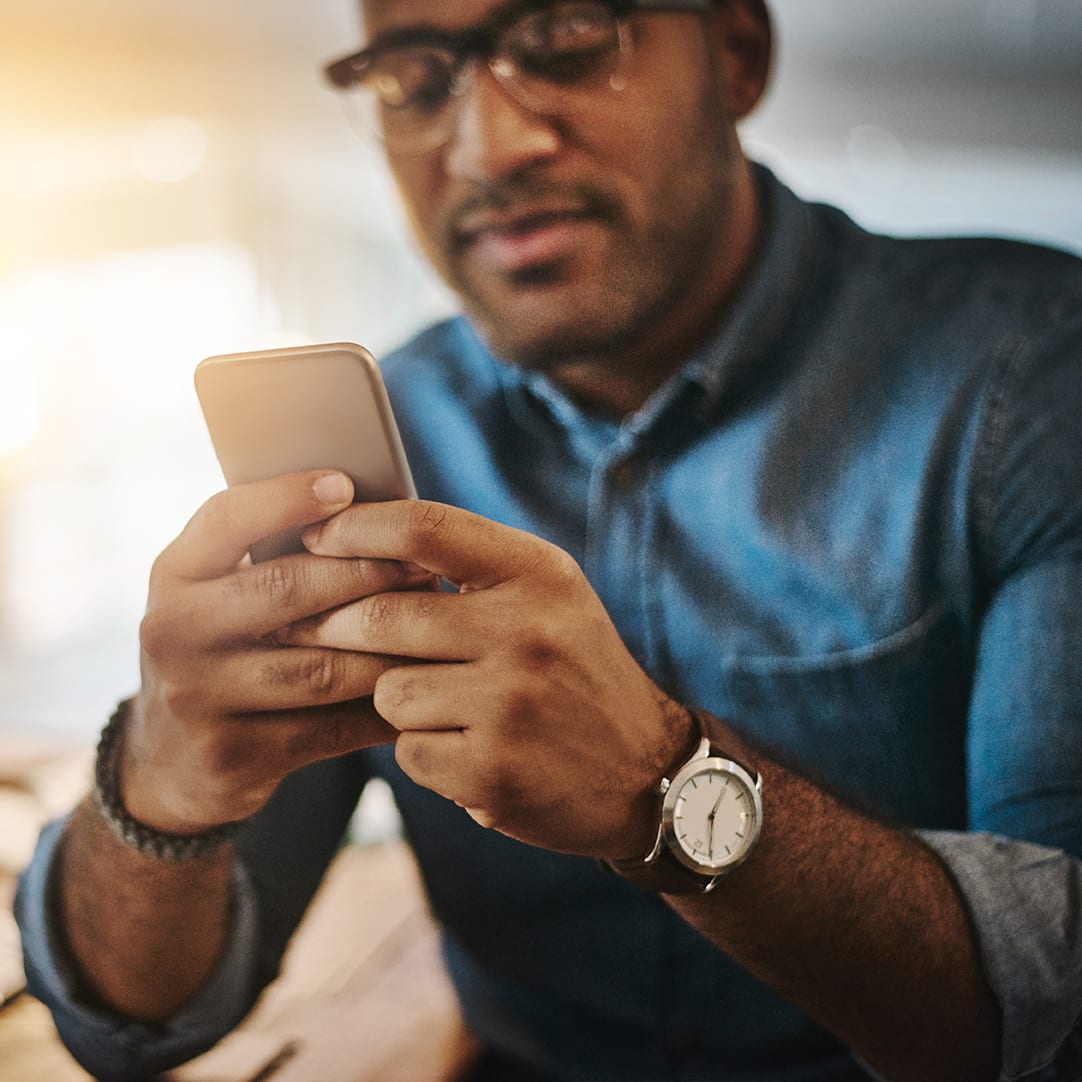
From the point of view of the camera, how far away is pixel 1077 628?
0.48 m

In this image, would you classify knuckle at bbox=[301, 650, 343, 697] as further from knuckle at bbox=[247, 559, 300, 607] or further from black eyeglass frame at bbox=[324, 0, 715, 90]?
black eyeglass frame at bbox=[324, 0, 715, 90]

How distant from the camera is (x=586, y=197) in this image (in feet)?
1.90

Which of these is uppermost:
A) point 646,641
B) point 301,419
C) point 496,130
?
point 496,130

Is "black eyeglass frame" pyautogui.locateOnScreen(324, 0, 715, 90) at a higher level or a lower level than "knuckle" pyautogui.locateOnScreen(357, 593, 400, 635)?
higher

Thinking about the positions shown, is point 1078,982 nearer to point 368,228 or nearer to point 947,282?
point 947,282

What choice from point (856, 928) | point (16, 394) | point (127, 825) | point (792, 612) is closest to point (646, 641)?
point (792, 612)

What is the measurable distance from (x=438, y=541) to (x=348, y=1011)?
0.45 m

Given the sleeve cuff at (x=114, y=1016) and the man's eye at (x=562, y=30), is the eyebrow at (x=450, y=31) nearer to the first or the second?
the man's eye at (x=562, y=30)

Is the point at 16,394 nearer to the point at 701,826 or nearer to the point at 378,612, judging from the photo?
the point at 378,612

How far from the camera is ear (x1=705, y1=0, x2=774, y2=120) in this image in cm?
61

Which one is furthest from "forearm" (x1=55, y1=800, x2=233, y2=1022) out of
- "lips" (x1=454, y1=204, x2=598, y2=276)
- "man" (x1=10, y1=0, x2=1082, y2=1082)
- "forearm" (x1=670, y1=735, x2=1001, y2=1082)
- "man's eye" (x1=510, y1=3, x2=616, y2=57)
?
"man's eye" (x1=510, y1=3, x2=616, y2=57)

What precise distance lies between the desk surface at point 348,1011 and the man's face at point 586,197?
44 cm

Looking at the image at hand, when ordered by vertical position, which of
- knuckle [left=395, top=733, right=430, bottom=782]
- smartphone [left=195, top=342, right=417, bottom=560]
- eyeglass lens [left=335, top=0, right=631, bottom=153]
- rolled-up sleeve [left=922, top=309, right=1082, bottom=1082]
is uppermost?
eyeglass lens [left=335, top=0, right=631, bottom=153]

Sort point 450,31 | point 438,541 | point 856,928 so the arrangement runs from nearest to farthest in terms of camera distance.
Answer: point 438,541 → point 856,928 → point 450,31
